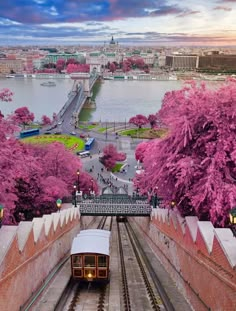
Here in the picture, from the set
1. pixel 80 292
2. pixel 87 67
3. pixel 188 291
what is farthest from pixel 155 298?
pixel 87 67

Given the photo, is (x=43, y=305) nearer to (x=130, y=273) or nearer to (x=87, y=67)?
(x=130, y=273)

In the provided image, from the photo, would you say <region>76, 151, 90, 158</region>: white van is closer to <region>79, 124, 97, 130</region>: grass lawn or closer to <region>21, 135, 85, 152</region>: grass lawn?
<region>21, 135, 85, 152</region>: grass lawn

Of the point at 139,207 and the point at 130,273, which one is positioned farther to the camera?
the point at 139,207

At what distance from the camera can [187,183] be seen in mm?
10797

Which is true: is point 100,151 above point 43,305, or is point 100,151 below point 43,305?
below

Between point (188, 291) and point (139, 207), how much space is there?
11578 millimetres

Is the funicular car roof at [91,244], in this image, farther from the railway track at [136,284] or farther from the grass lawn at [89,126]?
the grass lawn at [89,126]

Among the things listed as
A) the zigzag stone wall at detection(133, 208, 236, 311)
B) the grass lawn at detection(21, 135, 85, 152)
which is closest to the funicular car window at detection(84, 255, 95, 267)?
the zigzag stone wall at detection(133, 208, 236, 311)

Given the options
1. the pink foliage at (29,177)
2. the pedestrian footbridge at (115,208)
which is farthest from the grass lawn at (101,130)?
the pedestrian footbridge at (115,208)

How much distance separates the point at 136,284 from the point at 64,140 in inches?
1679

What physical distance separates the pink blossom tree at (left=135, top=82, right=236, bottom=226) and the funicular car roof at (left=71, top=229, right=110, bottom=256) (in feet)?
8.10

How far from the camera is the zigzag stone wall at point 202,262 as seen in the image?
750 centimetres

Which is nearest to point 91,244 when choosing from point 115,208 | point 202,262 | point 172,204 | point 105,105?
point 172,204

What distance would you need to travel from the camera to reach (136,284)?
12352 millimetres
